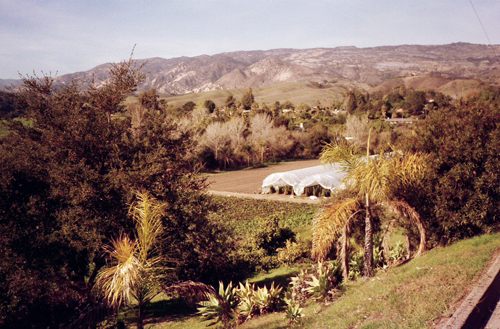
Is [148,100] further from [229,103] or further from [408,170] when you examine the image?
[229,103]

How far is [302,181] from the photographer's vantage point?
Answer: 26141mm

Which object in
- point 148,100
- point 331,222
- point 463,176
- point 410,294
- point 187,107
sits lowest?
point 410,294

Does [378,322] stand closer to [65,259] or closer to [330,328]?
[330,328]

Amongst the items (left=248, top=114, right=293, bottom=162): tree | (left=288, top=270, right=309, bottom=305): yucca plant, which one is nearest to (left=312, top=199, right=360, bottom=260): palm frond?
(left=288, top=270, right=309, bottom=305): yucca plant

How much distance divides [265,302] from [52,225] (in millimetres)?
5510

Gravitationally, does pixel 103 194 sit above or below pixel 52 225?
above

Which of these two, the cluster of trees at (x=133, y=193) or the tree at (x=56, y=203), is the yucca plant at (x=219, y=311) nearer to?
the cluster of trees at (x=133, y=193)

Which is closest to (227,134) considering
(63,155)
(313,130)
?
(313,130)

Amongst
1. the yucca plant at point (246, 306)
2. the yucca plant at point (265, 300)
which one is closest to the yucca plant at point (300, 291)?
the yucca plant at point (265, 300)

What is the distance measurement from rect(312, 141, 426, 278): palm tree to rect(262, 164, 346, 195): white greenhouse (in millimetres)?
16273

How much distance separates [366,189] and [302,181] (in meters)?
18.6

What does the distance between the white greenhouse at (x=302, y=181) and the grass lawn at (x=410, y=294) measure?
55.2 feet

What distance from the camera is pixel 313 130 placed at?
55719mm

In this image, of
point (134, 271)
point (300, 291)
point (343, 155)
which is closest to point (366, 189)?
point (343, 155)
